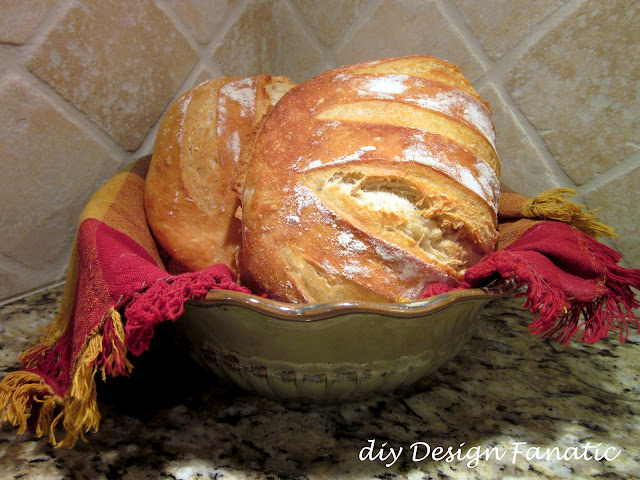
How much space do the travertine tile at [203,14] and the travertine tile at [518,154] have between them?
0.54 m

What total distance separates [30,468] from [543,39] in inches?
37.7

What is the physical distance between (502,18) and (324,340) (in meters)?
0.70

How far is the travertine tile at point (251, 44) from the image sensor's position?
106 centimetres

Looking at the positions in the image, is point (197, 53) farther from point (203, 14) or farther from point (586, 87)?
point (586, 87)

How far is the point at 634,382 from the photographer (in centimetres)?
71

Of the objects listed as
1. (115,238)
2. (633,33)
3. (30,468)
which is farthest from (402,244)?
(633,33)

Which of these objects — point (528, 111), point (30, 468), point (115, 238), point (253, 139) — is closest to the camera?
point (30, 468)

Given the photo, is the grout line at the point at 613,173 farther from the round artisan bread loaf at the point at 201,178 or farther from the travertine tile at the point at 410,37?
the round artisan bread loaf at the point at 201,178

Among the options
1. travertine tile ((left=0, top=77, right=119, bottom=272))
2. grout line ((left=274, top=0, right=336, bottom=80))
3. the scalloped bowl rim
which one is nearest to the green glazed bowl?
the scalloped bowl rim

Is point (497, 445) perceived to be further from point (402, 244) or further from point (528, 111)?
point (528, 111)

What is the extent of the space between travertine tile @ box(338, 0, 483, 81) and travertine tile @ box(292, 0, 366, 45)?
0.04m

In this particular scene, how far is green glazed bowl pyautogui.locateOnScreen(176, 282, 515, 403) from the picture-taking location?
47cm

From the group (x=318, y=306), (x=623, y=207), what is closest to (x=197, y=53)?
(x=318, y=306)

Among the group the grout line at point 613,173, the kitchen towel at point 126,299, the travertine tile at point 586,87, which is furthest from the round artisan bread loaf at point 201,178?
the grout line at point 613,173
